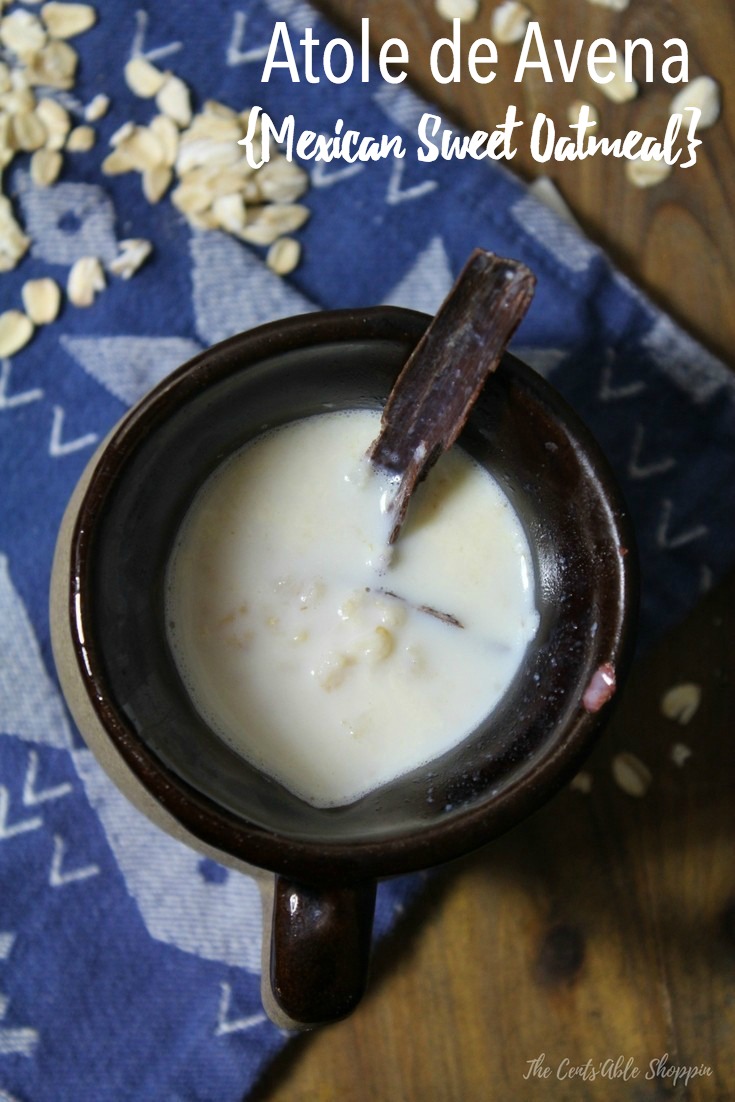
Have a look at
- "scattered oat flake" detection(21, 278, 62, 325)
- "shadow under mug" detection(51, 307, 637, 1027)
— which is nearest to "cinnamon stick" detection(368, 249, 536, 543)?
"shadow under mug" detection(51, 307, 637, 1027)

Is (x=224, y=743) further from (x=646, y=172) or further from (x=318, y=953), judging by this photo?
(x=646, y=172)

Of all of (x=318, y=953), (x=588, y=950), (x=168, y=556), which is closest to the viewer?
(x=318, y=953)

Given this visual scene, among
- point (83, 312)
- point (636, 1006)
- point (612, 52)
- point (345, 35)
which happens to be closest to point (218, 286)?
point (83, 312)

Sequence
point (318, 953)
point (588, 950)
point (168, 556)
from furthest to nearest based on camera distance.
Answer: point (588, 950)
point (168, 556)
point (318, 953)

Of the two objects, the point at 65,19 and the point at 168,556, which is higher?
the point at 65,19

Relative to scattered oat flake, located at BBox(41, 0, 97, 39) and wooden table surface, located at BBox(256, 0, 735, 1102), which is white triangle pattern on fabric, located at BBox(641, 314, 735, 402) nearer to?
wooden table surface, located at BBox(256, 0, 735, 1102)

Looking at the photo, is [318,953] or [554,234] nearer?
[318,953]

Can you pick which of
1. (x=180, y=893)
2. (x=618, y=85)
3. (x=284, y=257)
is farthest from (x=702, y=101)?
(x=180, y=893)

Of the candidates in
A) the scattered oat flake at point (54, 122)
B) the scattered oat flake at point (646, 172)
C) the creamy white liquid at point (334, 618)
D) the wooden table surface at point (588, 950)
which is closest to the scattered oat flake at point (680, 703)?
the wooden table surface at point (588, 950)
